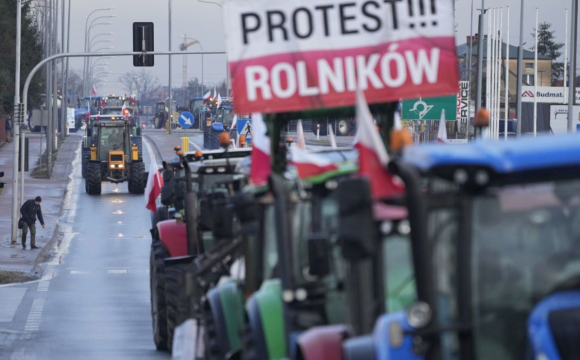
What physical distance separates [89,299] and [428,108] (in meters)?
14.0

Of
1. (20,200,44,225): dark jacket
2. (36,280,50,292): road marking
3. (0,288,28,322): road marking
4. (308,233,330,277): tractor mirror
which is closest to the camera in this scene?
Result: (308,233,330,277): tractor mirror

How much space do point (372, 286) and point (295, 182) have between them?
2083 mm

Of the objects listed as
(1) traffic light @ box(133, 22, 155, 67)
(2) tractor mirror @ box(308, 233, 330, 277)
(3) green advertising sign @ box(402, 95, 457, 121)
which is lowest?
(2) tractor mirror @ box(308, 233, 330, 277)

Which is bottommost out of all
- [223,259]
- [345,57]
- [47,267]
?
[47,267]

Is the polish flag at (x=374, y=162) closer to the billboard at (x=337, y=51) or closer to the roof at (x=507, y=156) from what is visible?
the roof at (x=507, y=156)

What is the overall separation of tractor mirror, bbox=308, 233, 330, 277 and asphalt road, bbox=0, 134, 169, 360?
892 centimetres

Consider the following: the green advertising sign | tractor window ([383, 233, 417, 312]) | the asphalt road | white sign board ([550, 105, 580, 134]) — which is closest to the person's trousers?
the asphalt road

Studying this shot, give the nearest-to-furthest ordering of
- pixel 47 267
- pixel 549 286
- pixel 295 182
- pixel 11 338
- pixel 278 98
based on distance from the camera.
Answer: pixel 549 286, pixel 295 182, pixel 278 98, pixel 11 338, pixel 47 267

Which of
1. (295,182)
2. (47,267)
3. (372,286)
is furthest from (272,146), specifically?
(47,267)

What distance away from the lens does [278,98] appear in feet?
33.3

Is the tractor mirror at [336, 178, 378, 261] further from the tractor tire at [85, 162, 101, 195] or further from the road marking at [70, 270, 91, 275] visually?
the tractor tire at [85, 162, 101, 195]

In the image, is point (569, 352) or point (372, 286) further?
point (372, 286)

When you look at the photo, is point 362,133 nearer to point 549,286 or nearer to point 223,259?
point 549,286

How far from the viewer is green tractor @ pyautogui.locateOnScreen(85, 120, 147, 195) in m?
45.3
